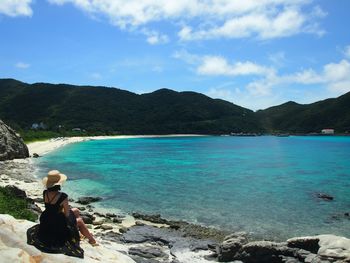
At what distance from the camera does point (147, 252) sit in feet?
65.7

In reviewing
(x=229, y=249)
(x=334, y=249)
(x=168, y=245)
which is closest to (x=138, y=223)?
(x=168, y=245)

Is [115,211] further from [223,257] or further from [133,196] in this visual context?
[223,257]

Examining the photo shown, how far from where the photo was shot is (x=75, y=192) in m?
40.2

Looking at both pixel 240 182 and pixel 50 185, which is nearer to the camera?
pixel 50 185

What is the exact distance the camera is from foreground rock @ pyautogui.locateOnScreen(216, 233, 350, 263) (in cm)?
1784

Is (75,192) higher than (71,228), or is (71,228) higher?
(71,228)

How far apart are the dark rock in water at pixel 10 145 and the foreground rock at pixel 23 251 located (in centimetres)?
5917

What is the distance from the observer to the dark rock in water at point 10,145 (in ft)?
219

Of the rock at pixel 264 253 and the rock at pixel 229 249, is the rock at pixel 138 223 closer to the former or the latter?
the rock at pixel 229 249

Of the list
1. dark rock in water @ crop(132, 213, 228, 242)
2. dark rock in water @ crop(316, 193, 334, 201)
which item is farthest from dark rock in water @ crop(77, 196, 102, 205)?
dark rock in water @ crop(316, 193, 334, 201)

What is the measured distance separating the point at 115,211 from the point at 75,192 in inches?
404

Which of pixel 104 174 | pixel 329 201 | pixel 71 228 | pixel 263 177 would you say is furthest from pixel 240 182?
pixel 71 228

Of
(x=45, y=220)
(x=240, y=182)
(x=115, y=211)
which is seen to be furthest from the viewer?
(x=240, y=182)

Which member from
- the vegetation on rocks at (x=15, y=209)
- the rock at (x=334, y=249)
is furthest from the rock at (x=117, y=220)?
the rock at (x=334, y=249)
